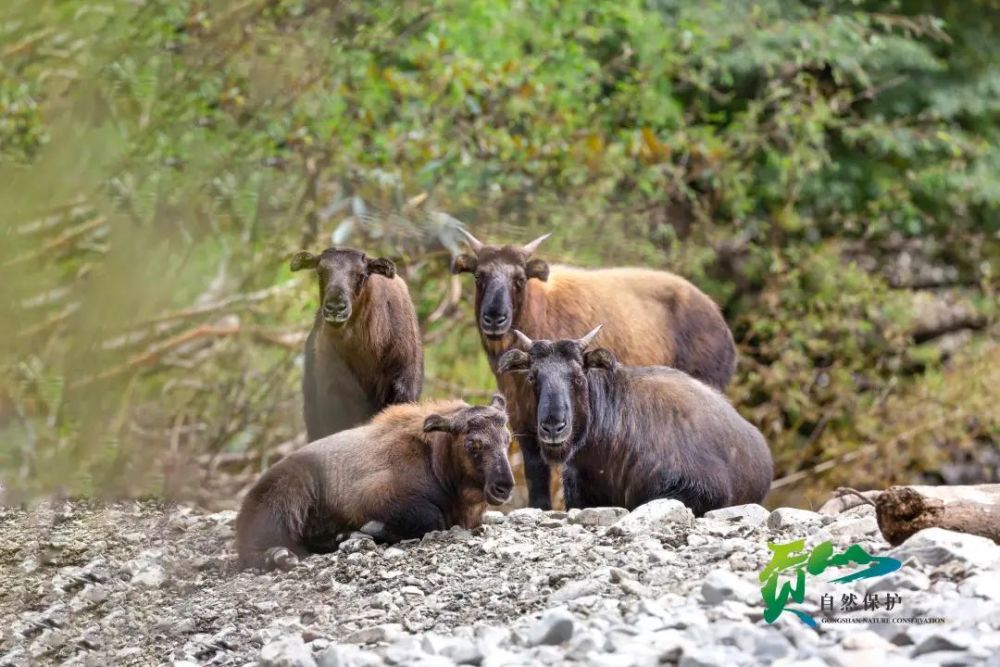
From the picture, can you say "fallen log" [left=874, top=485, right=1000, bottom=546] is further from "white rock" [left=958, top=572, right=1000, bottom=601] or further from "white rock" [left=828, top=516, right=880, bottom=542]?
"white rock" [left=958, top=572, right=1000, bottom=601]

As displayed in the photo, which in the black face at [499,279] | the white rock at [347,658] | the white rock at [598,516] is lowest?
the white rock at [598,516]

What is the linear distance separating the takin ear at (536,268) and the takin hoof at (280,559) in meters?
2.43

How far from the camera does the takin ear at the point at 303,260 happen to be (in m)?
7.90

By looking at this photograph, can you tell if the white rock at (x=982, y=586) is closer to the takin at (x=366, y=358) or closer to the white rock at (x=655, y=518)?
the white rock at (x=655, y=518)

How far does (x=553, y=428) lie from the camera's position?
7.01m

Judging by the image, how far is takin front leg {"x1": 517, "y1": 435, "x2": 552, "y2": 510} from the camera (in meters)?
8.17

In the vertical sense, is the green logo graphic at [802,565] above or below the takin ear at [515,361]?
below

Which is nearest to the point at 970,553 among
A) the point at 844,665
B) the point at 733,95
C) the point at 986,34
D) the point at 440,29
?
the point at 844,665

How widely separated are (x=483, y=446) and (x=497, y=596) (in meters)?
1.39

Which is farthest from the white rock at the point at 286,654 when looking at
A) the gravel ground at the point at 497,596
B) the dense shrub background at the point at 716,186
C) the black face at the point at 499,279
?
the dense shrub background at the point at 716,186

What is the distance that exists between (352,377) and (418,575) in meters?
2.49

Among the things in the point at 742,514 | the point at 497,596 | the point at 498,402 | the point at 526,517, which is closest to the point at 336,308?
the point at 498,402

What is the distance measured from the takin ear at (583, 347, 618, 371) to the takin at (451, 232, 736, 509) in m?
0.69

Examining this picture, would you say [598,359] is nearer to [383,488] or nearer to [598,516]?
[598,516]
